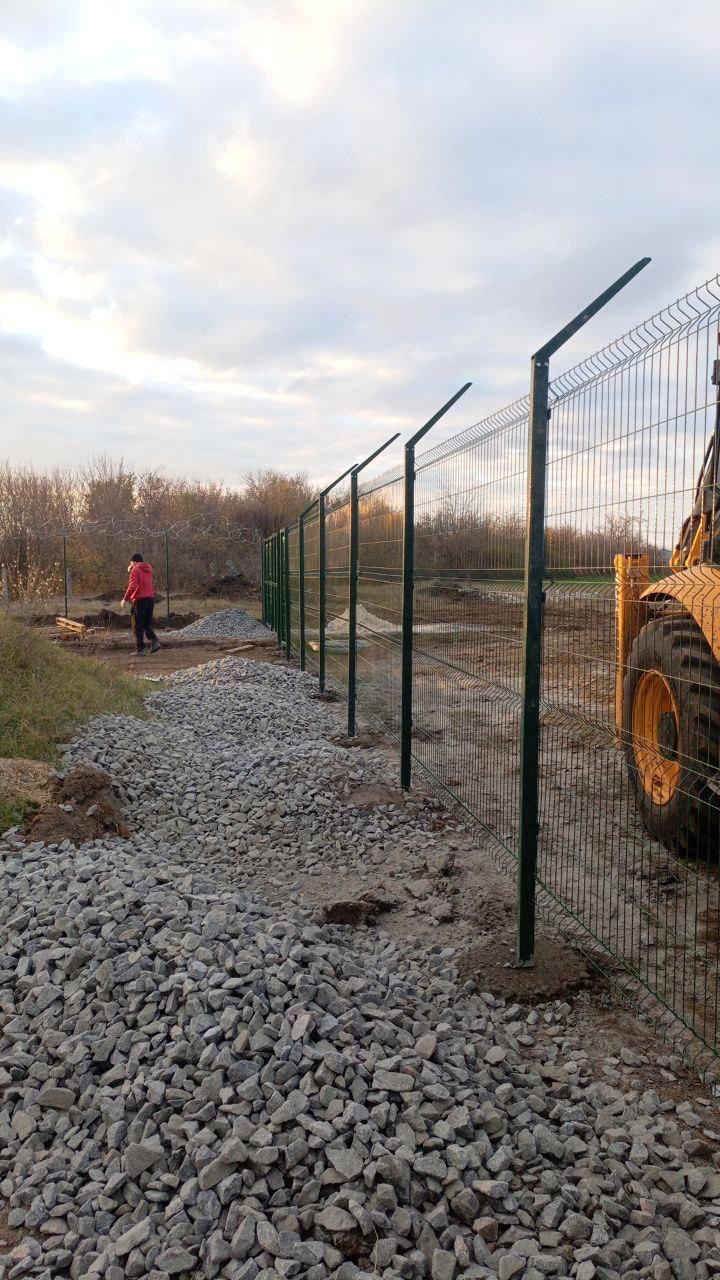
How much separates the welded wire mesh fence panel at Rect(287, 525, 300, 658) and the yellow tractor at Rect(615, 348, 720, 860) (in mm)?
9908

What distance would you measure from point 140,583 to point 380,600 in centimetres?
993

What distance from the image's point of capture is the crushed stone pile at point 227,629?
19.6m

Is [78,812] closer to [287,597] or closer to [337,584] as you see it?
[337,584]

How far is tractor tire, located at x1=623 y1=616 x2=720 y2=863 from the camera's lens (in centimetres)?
330

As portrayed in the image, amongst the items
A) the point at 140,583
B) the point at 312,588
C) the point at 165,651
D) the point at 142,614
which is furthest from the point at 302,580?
the point at 165,651

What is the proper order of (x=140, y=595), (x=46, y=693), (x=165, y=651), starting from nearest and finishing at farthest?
(x=46, y=693) → (x=140, y=595) → (x=165, y=651)

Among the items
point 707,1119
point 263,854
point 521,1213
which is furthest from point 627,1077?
point 263,854

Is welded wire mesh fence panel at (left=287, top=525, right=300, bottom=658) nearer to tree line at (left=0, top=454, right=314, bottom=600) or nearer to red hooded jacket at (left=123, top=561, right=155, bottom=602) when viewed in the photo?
red hooded jacket at (left=123, top=561, right=155, bottom=602)

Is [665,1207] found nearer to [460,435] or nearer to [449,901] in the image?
[449,901]

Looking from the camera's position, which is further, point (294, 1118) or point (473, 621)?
point (473, 621)

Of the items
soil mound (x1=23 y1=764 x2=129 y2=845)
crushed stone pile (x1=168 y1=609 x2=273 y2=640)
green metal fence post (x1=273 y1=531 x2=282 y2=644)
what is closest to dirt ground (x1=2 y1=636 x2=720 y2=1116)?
soil mound (x1=23 y1=764 x2=129 y2=845)

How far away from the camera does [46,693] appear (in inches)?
310

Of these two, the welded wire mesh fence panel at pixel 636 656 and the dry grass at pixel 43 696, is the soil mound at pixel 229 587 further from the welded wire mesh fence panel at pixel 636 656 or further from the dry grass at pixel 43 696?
the welded wire mesh fence panel at pixel 636 656

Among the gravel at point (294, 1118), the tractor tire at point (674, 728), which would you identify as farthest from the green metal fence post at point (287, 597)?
the gravel at point (294, 1118)
